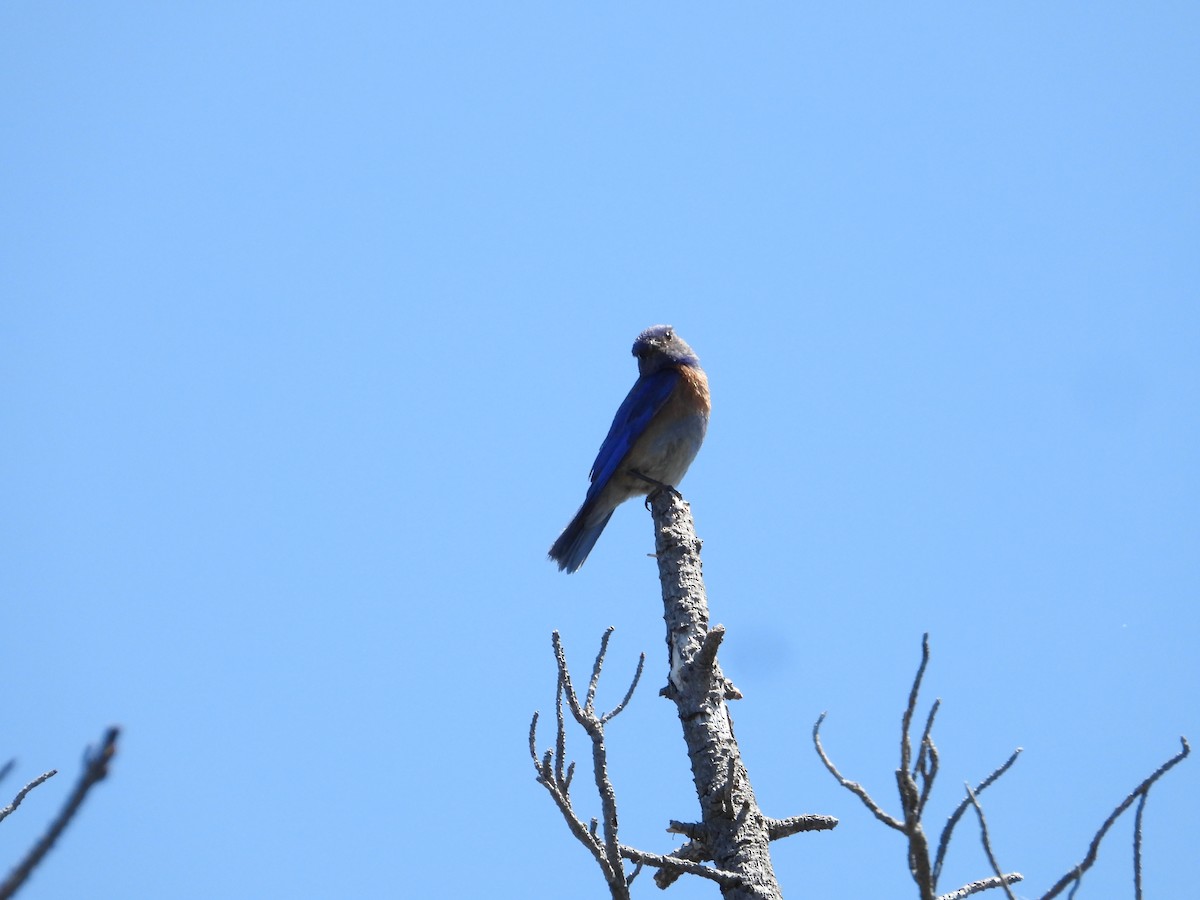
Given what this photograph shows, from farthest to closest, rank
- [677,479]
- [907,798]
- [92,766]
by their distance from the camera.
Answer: [677,479] → [907,798] → [92,766]

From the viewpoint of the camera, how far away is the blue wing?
23.0 feet

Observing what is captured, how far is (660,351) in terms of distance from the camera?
754cm

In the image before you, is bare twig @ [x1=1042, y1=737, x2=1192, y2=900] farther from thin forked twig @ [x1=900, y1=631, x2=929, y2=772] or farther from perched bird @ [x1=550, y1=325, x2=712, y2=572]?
perched bird @ [x1=550, y1=325, x2=712, y2=572]

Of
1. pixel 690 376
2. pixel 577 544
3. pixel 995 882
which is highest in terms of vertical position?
pixel 690 376

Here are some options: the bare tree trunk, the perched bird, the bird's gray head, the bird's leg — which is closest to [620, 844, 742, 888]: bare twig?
the bare tree trunk

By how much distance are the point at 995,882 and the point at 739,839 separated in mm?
837

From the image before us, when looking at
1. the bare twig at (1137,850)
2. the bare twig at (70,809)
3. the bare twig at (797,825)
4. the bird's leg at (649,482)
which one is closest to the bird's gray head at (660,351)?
the bird's leg at (649,482)

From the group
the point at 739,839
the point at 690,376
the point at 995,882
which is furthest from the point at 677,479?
the point at 995,882

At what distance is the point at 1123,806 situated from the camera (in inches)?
105

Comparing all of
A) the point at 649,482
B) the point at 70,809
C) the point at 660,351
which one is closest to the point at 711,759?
the point at 649,482

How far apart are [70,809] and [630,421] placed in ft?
20.2

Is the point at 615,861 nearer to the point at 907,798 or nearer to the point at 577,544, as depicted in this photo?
the point at 907,798

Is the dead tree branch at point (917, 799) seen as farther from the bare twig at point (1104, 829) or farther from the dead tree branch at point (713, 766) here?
the dead tree branch at point (713, 766)

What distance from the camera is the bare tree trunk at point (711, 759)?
3959mm
